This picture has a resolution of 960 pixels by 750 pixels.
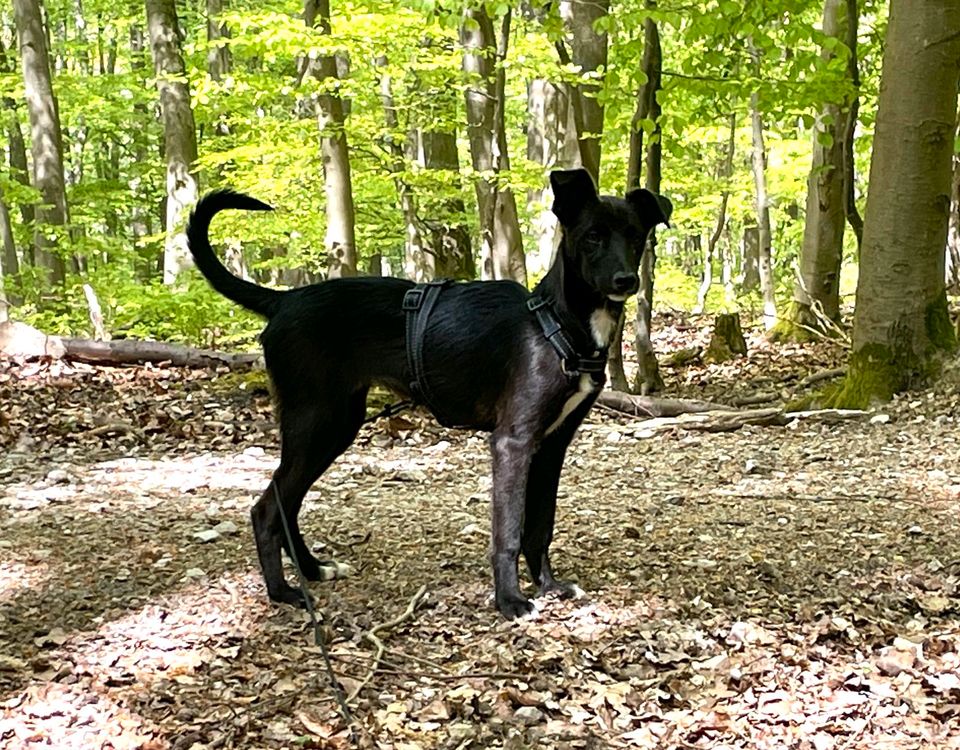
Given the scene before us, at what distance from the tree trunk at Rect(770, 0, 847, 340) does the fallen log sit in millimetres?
7123

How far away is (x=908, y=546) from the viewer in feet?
14.3

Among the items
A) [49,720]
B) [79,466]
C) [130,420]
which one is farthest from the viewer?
[130,420]

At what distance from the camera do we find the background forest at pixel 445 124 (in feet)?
29.3

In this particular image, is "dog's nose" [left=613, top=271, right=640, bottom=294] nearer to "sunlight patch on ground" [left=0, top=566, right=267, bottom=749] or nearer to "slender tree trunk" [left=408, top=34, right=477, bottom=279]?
"sunlight patch on ground" [left=0, top=566, right=267, bottom=749]

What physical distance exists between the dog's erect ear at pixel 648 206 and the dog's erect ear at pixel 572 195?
0.60 ft

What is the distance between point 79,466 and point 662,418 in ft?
15.4

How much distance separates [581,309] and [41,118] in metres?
13.3

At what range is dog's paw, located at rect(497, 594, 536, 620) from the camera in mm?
3660

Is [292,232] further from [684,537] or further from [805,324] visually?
[684,537]

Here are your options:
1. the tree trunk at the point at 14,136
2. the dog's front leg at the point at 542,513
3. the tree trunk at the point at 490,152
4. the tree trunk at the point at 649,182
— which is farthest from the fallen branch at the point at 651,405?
the tree trunk at the point at 14,136

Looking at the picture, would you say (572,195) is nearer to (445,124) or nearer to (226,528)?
(226,528)

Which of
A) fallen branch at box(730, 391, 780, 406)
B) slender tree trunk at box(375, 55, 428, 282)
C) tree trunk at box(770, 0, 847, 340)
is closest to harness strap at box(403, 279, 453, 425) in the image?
fallen branch at box(730, 391, 780, 406)

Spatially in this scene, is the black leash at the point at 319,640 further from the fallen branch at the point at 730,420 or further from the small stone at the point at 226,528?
the fallen branch at the point at 730,420

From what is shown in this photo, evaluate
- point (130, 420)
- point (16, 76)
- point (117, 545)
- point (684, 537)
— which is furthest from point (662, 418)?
point (16, 76)
